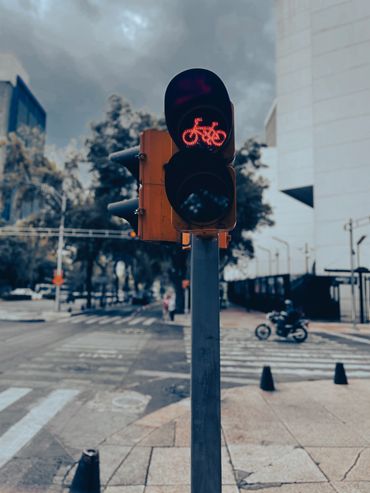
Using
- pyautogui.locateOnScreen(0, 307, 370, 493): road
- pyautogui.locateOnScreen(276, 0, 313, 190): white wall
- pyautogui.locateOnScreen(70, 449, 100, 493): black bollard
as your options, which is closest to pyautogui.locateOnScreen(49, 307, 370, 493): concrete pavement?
pyautogui.locateOnScreen(0, 307, 370, 493): road

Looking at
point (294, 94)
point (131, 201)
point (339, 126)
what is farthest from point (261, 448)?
point (294, 94)

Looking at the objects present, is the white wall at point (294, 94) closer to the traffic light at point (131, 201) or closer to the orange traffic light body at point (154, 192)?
the traffic light at point (131, 201)

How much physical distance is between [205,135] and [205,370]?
147cm

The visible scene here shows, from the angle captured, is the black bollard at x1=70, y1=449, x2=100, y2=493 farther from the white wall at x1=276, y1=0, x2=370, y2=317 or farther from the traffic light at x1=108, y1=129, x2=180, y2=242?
the white wall at x1=276, y1=0, x2=370, y2=317

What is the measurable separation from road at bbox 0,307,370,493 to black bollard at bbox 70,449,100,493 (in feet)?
3.28

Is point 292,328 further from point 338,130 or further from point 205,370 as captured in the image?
point 338,130

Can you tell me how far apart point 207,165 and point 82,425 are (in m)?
5.08

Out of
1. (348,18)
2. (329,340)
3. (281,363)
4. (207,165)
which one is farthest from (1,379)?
(348,18)

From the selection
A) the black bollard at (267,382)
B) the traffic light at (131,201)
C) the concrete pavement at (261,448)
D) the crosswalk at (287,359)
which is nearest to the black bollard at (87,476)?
the concrete pavement at (261,448)

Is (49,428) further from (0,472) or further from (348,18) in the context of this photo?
(348,18)

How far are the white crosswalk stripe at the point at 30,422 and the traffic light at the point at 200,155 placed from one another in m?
4.07

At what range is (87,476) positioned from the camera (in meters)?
3.43

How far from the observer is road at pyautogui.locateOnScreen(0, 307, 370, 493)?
521 cm

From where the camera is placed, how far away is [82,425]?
6.09 metres
